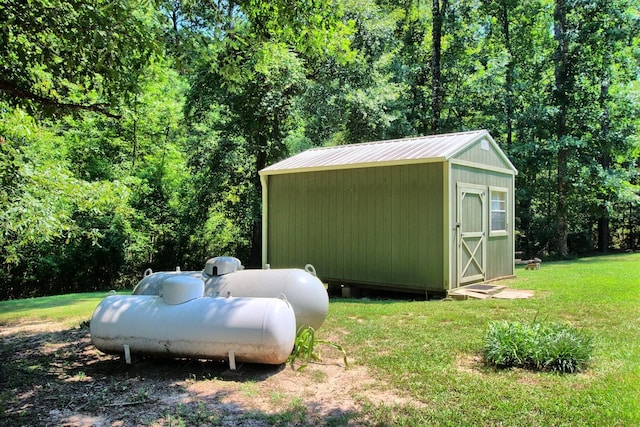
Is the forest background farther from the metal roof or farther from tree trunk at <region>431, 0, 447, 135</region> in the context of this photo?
the metal roof

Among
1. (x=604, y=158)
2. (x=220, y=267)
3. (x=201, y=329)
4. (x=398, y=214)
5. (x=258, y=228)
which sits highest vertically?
(x=604, y=158)

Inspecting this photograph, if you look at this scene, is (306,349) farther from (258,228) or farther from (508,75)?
(508,75)

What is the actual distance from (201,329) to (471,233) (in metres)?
5.96

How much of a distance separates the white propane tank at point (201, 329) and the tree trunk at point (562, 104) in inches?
611

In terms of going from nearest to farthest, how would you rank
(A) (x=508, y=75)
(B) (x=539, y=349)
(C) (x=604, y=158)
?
(B) (x=539, y=349), (A) (x=508, y=75), (C) (x=604, y=158)

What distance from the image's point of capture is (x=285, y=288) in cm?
516

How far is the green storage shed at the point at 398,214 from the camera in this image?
8.27 meters

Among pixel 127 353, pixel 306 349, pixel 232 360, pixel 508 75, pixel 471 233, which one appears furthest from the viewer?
pixel 508 75

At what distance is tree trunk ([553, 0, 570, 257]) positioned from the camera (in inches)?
670

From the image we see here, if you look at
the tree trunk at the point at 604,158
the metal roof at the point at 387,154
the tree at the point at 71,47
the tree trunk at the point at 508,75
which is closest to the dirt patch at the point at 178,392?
the tree at the point at 71,47

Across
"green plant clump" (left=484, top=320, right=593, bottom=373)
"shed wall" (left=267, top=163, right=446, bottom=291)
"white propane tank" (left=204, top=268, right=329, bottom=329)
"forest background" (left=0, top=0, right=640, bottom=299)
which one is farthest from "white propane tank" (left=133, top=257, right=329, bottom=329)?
"forest background" (left=0, top=0, right=640, bottom=299)

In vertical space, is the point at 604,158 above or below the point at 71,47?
above

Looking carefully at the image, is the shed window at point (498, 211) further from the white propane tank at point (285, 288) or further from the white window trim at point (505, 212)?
the white propane tank at point (285, 288)

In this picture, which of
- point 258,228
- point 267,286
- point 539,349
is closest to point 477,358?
point 539,349
